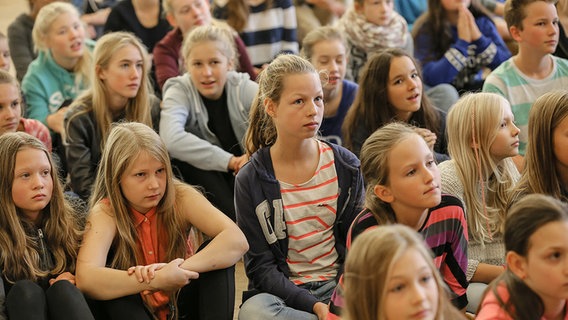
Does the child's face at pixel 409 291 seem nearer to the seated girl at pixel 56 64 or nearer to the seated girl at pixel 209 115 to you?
the seated girl at pixel 209 115

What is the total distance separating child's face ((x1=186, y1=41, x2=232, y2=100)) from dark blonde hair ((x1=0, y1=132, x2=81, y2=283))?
2.84 ft

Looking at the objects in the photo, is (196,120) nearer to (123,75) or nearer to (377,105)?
(123,75)

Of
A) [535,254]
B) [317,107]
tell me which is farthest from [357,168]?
[535,254]

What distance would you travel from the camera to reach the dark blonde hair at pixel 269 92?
7.72 ft

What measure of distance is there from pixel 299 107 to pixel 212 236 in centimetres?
43

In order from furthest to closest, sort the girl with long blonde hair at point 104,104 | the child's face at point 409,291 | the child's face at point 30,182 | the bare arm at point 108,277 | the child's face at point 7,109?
the girl with long blonde hair at point 104,104 → the child's face at point 7,109 → the child's face at point 30,182 → the bare arm at point 108,277 → the child's face at point 409,291

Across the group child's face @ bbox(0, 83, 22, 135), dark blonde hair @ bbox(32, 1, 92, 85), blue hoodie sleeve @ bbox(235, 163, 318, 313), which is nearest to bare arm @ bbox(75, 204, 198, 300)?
blue hoodie sleeve @ bbox(235, 163, 318, 313)

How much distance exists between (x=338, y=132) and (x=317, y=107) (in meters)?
0.75

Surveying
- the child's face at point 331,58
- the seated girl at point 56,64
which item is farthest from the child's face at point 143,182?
the seated girl at point 56,64

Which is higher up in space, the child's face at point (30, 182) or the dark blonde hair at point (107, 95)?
the dark blonde hair at point (107, 95)

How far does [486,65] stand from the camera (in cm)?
353

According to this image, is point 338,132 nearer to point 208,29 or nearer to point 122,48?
point 208,29

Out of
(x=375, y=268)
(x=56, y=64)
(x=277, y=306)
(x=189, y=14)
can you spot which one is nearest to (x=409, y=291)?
(x=375, y=268)

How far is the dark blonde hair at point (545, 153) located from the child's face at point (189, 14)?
175 cm
